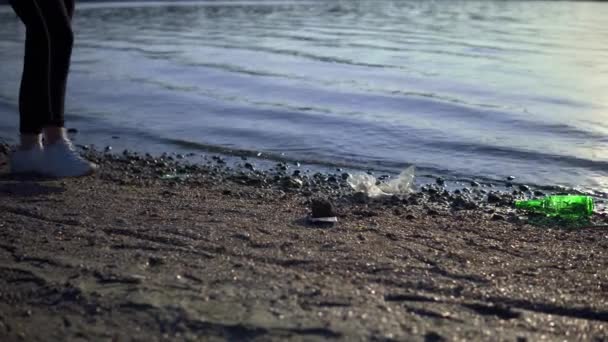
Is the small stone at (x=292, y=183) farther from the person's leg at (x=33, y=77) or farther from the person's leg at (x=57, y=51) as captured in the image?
the person's leg at (x=33, y=77)

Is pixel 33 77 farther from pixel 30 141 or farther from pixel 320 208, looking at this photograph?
pixel 320 208

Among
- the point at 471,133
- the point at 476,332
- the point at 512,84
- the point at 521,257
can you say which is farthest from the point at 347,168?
the point at 512,84

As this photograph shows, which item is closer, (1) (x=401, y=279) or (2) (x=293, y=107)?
(1) (x=401, y=279)

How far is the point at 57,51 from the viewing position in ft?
16.7

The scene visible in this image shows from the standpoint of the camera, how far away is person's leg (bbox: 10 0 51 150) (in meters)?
4.90

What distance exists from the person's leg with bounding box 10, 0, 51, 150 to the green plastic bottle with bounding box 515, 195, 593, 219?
133 inches

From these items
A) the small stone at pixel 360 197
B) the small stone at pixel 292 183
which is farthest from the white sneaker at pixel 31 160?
the small stone at pixel 360 197

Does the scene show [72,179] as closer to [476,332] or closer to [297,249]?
[297,249]

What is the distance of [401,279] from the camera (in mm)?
3430

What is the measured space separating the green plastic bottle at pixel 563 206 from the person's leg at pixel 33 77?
3377 millimetres

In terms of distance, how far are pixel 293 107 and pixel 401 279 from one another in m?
6.42

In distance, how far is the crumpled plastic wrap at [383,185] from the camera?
5.55 m

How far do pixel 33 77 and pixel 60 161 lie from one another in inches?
23.1

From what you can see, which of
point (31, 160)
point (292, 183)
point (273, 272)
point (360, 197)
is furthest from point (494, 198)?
point (31, 160)
